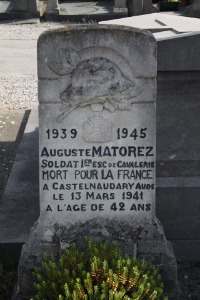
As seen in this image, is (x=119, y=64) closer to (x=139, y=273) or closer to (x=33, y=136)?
(x=139, y=273)

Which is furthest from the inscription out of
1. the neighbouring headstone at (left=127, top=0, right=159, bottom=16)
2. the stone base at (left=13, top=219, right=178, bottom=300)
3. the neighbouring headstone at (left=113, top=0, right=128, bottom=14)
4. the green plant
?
the neighbouring headstone at (left=127, top=0, right=159, bottom=16)

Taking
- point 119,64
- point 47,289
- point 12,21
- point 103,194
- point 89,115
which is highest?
point 119,64

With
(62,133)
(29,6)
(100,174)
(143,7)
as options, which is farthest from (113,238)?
(29,6)

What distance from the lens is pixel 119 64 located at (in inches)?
185

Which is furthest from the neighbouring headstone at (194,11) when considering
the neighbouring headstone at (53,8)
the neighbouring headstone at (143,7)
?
the neighbouring headstone at (53,8)

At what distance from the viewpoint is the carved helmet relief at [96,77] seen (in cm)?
468

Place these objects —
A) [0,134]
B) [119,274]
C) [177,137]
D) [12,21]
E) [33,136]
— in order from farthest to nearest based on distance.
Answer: [12,21], [0,134], [33,136], [177,137], [119,274]

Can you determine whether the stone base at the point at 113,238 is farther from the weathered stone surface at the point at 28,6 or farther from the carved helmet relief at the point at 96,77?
the weathered stone surface at the point at 28,6

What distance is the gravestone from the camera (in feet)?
15.4

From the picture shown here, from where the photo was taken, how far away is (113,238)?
4.93m

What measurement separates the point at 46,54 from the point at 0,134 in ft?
15.4

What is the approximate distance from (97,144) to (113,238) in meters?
0.64

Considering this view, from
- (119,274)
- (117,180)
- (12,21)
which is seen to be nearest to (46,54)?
(117,180)

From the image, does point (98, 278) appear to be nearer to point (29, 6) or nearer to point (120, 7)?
point (120, 7)
